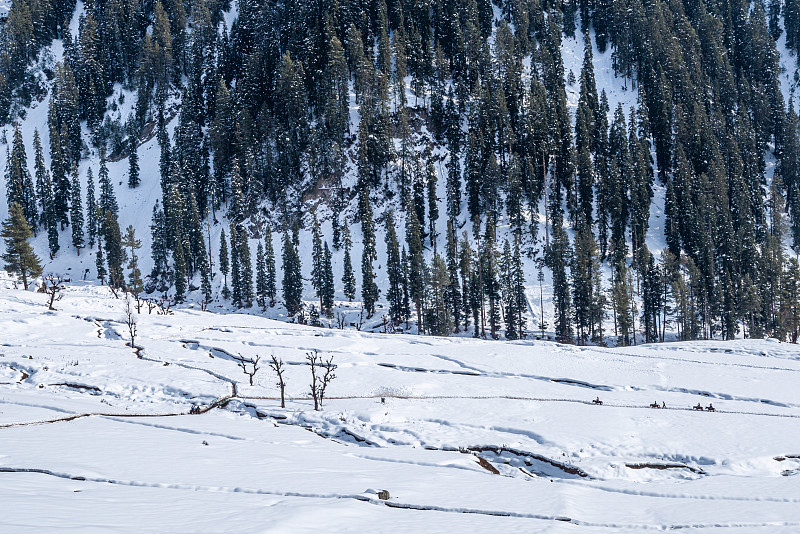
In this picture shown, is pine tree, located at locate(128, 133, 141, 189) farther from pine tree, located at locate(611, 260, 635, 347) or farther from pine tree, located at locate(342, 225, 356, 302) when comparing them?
pine tree, located at locate(611, 260, 635, 347)

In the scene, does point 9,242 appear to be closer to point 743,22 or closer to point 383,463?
point 383,463

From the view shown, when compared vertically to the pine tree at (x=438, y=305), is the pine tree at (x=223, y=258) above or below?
above

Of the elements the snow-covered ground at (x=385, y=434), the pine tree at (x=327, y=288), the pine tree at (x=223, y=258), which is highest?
the pine tree at (x=223, y=258)

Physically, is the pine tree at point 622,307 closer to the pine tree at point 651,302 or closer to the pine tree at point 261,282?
the pine tree at point 651,302

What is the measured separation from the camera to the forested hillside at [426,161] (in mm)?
86250

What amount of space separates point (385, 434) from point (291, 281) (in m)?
68.8

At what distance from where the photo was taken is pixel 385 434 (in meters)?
27.6

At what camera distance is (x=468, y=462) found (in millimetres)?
22938

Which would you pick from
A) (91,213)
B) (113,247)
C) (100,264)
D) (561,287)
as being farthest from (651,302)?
(91,213)

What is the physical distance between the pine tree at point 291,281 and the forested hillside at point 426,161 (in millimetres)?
508

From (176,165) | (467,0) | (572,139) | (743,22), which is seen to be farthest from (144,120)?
(743,22)

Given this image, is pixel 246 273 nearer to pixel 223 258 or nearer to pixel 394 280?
pixel 223 258

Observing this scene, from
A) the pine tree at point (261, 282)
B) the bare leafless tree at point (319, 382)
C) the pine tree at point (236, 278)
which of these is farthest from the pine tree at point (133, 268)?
the bare leafless tree at point (319, 382)

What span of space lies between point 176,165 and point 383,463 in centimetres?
11003
